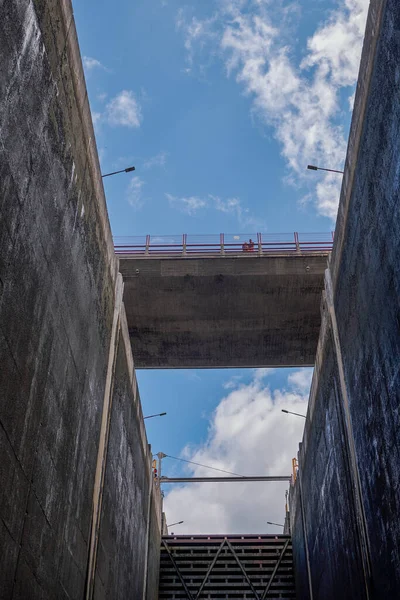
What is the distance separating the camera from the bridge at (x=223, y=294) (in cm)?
2039

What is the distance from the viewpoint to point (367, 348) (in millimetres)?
9109

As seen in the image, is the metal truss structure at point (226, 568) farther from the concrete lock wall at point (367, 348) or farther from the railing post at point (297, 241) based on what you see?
the railing post at point (297, 241)

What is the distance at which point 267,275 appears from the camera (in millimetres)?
20328

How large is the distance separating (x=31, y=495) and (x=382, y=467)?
192 inches

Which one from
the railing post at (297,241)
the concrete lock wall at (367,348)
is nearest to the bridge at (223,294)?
the railing post at (297,241)

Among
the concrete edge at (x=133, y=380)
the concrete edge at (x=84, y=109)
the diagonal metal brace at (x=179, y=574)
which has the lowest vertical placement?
the diagonal metal brace at (x=179, y=574)

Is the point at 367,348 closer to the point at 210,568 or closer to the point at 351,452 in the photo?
the point at 351,452

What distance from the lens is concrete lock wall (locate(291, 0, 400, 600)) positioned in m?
7.55

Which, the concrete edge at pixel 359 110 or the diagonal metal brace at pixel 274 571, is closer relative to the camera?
the concrete edge at pixel 359 110

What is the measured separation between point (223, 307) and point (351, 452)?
11.2 meters

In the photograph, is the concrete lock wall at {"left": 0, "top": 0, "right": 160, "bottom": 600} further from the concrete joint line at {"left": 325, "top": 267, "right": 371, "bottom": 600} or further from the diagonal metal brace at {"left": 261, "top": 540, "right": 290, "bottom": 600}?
the diagonal metal brace at {"left": 261, "top": 540, "right": 290, "bottom": 600}

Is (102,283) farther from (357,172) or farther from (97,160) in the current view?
(357,172)

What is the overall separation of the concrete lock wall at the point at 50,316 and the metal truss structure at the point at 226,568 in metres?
9.47

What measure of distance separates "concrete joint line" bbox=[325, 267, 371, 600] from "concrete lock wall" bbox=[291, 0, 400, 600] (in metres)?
0.02
